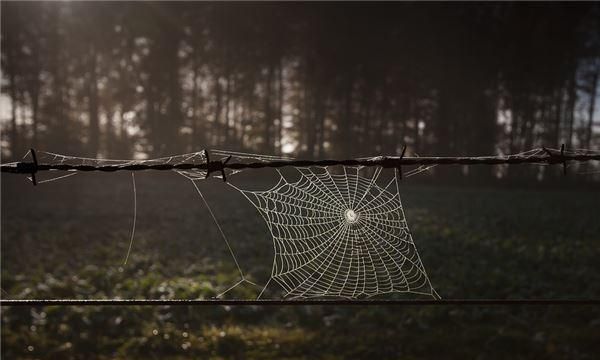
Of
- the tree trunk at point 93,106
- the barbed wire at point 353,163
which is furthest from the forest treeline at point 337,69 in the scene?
the barbed wire at point 353,163

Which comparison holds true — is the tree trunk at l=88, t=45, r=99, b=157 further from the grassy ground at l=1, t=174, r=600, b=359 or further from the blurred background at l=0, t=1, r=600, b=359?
the grassy ground at l=1, t=174, r=600, b=359

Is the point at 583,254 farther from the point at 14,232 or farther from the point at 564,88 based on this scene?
the point at 564,88

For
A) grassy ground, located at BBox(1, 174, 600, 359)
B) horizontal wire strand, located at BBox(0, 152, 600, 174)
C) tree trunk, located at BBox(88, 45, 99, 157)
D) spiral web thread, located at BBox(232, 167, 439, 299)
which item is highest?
tree trunk, located at BBox(88, 45, 99, 157)

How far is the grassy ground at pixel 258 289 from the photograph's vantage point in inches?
231

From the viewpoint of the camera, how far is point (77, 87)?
2814 centimetres

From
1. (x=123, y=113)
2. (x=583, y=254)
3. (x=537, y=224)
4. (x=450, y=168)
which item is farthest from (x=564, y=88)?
(x=123, y=113)

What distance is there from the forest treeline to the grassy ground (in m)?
13.3

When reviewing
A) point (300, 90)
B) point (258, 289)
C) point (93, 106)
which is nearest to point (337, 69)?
point (300, 90)

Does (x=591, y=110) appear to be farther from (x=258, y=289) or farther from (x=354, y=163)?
(x=354, y=163)

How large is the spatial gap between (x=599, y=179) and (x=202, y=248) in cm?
2088

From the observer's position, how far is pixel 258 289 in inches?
Result: 307

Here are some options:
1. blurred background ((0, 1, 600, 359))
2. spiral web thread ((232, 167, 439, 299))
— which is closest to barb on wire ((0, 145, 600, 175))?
spiral web thread ((232, 167, 439, 299))

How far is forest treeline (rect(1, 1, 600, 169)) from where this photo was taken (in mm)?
26719

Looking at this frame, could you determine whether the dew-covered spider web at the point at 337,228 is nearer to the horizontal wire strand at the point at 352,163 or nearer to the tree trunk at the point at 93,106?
the horizontal wire strand at the point at 352,163
